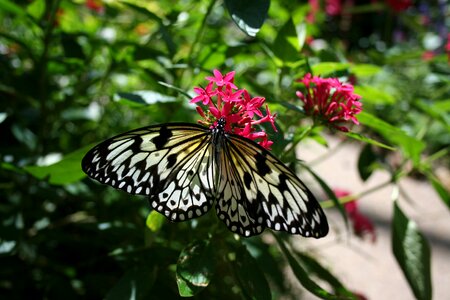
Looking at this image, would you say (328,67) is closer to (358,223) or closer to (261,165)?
(261,165)

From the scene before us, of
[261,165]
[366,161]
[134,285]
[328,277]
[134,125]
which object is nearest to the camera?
[261,165]

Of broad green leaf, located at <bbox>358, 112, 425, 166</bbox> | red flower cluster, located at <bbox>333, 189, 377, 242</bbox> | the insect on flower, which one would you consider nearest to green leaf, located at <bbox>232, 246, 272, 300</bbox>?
the insect on flower

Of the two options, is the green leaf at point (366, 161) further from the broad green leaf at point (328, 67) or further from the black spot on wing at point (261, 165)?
the black spot on wing at point (261, 165)

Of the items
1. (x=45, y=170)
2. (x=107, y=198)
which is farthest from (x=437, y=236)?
(x=45, y=170)

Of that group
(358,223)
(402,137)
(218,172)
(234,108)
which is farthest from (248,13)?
(358,223)

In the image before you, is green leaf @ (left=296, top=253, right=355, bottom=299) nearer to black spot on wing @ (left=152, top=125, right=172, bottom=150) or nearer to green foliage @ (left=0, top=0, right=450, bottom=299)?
green foliage @ (left=0, top=0, right=450, bottom=299)

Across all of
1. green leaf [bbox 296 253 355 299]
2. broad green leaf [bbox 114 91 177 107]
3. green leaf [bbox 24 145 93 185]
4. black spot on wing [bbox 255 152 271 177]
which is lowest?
green leaf [bbox 24 145 93 185]
